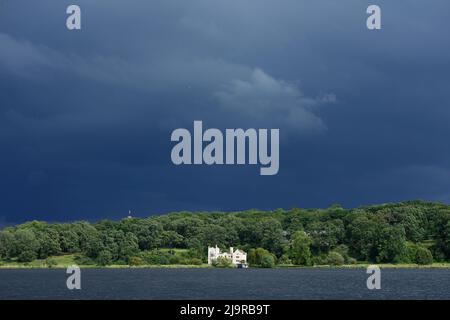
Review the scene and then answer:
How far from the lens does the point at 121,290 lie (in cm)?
9412

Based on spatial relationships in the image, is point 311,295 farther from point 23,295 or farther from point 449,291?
point 23,295
